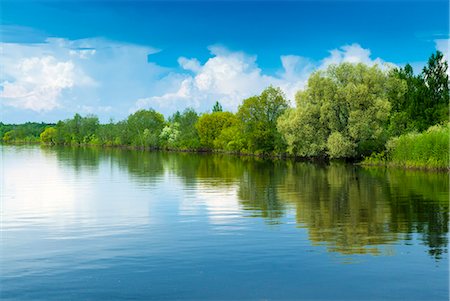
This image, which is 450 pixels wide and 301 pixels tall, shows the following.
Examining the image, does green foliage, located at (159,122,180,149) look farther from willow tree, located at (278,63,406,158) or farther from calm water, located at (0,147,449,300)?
calm water, located at (0,147,449,300)

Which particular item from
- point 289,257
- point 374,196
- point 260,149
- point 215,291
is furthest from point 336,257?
point 260,149

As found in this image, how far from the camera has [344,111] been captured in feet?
232

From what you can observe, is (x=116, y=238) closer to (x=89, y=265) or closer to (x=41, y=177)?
(x=89, y=265)

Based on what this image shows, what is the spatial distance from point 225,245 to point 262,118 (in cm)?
8402

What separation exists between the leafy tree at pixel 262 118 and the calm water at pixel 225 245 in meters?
62.8

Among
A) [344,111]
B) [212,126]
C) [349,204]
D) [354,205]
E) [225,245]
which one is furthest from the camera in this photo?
[212,126]

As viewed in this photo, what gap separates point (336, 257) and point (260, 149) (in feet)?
273

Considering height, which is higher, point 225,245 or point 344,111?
point 344,111

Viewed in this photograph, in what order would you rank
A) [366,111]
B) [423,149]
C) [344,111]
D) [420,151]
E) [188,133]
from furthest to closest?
[188,133] < [344,111] < [366,111] < [420,151] < [423,149]

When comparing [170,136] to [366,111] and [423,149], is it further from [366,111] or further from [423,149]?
[423,149]

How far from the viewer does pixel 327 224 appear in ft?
71.6

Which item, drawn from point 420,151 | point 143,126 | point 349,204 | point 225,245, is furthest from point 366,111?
point 143,126

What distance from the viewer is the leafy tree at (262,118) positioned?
97.3 m

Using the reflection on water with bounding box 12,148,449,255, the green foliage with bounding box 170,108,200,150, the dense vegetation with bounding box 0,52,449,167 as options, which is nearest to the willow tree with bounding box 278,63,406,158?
the dense vegetation with bounding box 0,52,449,167
